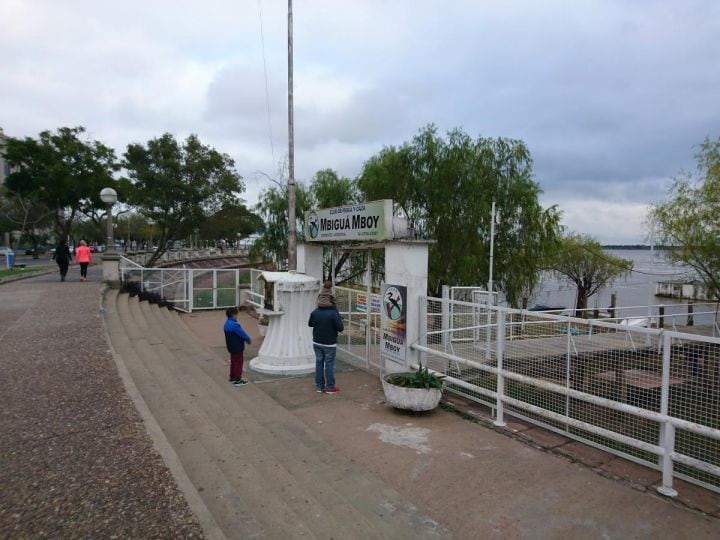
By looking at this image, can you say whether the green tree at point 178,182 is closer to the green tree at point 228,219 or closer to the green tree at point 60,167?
the green tree at point 228,219

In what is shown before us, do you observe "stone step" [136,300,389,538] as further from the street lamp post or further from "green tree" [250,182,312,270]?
"green tree" [250,182,312,270]

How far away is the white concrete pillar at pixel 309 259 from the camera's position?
33.0 ft

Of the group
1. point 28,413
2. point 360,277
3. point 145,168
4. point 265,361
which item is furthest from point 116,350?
point 145,168

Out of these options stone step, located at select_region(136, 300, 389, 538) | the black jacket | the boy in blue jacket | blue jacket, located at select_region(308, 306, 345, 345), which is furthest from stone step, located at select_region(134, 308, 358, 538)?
the black jacket

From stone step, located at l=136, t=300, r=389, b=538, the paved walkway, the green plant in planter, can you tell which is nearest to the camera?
the paved walkway

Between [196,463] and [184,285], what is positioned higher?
[184,285]

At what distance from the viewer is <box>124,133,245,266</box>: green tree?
78.8 ft

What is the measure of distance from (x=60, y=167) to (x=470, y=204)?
71.9ft

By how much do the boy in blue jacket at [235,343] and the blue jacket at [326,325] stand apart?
1.16 meters

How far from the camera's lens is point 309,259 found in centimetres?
1009

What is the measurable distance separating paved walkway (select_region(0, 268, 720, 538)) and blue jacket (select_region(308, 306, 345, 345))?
0.86 m

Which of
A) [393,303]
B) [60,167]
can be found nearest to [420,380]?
[393,303]

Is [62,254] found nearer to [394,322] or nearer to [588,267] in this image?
[394,322]

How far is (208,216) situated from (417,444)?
22.7 m
